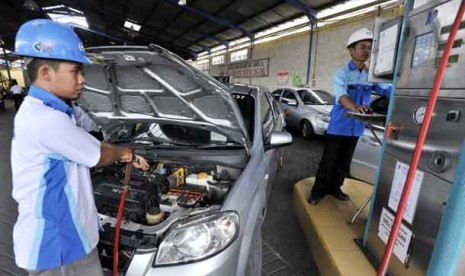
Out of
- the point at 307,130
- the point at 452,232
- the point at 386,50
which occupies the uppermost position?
the point at 386,50

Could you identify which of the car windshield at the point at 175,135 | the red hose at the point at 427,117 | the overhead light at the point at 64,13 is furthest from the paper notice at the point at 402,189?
the overhead light at the point at 64,13

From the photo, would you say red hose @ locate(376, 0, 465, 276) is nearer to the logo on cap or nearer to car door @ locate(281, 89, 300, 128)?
the logo on cap

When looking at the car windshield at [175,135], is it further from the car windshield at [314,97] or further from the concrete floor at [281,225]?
the car windshield at [314,97]

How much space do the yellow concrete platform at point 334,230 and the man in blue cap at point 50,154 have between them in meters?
1.62

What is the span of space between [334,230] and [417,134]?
115 centimetres

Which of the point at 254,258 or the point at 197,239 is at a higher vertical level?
the point at 197,239

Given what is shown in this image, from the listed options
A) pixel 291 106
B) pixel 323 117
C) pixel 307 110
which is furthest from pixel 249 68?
pixel 323 117

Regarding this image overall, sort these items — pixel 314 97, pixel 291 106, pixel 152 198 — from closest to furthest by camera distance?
pixel 152 198
pixel 314 97
pixel 291 106

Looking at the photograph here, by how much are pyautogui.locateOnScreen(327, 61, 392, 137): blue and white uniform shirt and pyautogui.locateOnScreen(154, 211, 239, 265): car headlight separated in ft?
5.44

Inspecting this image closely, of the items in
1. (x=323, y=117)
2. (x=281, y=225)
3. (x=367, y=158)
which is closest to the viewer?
(x=281, y=225)

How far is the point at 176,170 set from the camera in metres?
1.98

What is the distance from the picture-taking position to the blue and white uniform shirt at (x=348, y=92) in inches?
99.6

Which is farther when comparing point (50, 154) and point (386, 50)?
point (386, 50)

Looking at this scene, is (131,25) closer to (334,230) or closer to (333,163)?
(333,163)
